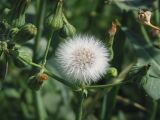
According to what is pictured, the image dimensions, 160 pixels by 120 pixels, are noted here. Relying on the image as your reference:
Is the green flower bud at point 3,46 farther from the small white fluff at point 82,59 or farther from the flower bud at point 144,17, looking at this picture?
the flower bud at point 144,17

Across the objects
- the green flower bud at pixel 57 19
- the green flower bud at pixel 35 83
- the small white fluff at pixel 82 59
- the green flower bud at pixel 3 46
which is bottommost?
the green flower bud at pixel 35 83

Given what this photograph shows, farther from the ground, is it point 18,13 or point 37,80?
point 18,13

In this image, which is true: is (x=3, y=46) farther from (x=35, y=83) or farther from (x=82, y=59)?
(x=82, y=59)

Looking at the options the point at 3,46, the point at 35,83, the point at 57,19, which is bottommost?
the point at 35,83

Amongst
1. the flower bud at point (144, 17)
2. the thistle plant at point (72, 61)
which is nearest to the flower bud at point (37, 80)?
the thistle plant at point (72, 61)

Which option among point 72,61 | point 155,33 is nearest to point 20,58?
point 72,61

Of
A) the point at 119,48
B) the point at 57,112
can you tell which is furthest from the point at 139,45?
the point at 57,112
